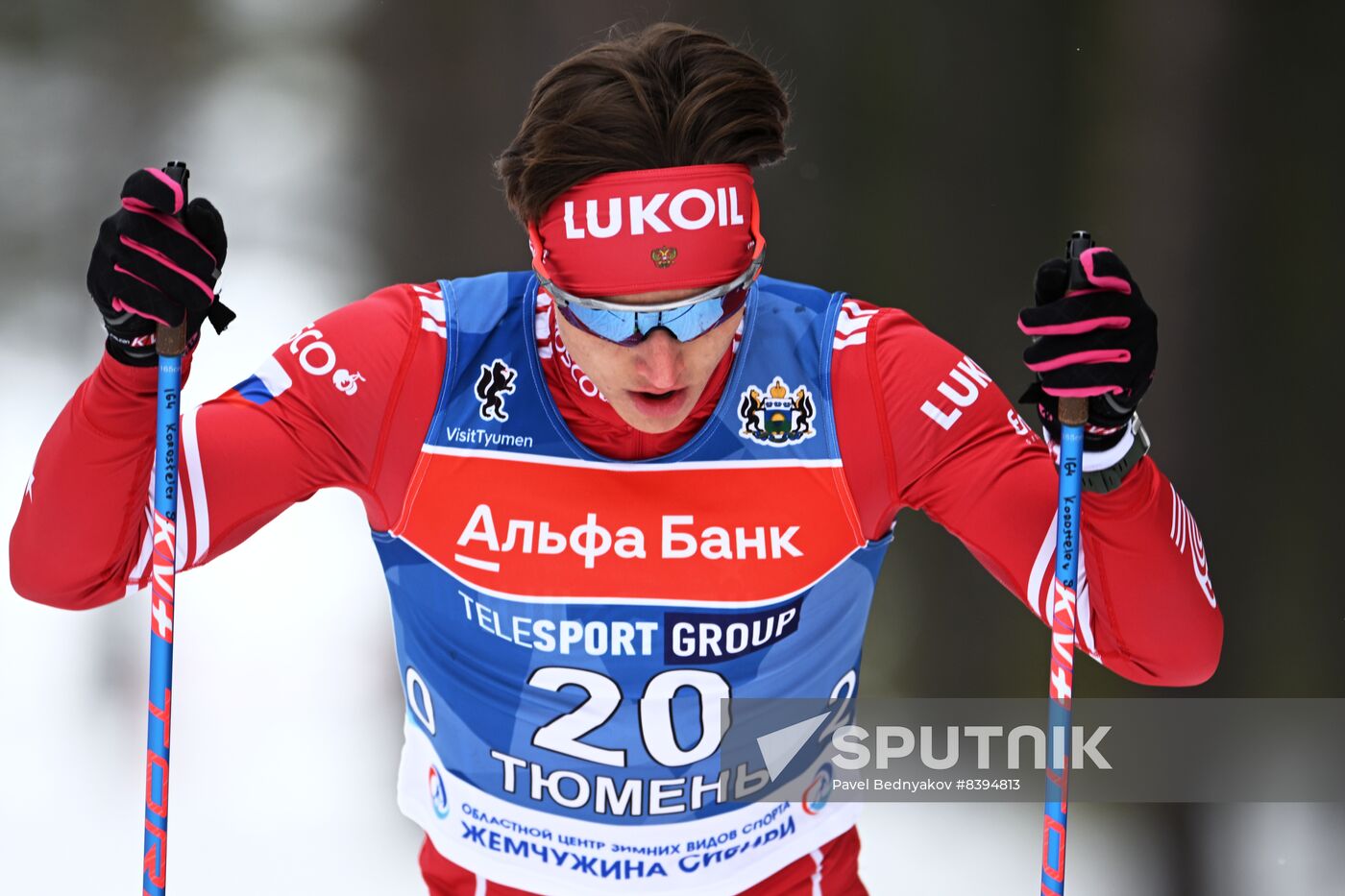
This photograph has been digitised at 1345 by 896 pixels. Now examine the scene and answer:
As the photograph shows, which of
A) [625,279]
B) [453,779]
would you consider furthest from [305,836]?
[625,279]

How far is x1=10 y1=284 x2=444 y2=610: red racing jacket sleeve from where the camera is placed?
1.56 metres

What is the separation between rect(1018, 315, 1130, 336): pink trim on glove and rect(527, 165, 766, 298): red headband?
0.36 m

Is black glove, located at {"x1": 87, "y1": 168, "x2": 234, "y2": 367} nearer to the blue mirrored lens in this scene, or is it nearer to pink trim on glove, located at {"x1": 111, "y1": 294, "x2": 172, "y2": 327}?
pink trim on glove, located at {"x1": 111, "y1": 294, "x2": 172, "y2": 327}

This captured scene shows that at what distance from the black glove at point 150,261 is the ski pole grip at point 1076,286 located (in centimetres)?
88

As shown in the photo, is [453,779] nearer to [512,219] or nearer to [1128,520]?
[1128,520]

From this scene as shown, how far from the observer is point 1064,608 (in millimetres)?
1672

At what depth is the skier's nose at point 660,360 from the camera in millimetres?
1646

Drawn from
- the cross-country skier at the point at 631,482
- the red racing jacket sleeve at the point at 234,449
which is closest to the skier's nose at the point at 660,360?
the cross-country skier at the point at 631,482

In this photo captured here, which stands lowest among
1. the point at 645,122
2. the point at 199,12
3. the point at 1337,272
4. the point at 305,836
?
the point at 305,836

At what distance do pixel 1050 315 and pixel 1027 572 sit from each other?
1.19 ft

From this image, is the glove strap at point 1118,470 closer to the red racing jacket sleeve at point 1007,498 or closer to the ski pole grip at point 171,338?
the red racing jacket sleeve at point 1007,498

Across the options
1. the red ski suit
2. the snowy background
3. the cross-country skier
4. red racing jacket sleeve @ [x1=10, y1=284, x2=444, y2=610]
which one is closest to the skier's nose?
the cross-country skier

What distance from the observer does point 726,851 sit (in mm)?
1949

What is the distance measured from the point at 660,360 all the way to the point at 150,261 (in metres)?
0.54
